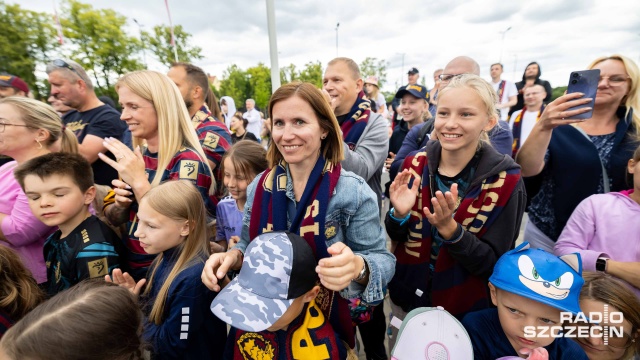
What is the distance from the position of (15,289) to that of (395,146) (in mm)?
3965

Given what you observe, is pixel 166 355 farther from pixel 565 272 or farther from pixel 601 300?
pixel 601 300

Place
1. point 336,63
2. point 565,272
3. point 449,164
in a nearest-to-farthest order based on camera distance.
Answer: point 565,272
point 449,164
point 336,63

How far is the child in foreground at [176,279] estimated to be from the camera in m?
1.69

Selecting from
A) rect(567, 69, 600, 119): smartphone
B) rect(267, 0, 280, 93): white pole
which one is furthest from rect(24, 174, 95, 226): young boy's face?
rect(267, 0, 280, 93): white pole

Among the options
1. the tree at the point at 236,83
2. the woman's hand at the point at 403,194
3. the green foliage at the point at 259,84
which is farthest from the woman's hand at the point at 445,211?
the tree at the point at 236,83

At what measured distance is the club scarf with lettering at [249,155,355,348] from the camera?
144 centimetres

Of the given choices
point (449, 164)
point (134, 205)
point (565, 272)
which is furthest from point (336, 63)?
point (565, 272)

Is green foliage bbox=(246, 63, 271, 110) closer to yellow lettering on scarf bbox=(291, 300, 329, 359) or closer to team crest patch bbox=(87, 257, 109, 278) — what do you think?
team crest patch bbox=(87, 257, 109, 278)

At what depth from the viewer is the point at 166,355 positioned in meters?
1.72

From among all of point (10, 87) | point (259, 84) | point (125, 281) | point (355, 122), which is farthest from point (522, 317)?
point (259, 84)

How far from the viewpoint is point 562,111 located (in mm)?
1810

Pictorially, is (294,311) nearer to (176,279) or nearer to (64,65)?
(176,279)

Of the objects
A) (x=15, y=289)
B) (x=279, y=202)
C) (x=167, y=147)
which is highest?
(x=167, y=147)

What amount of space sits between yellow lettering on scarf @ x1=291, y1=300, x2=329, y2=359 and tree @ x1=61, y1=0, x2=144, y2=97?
28567 millimetres
